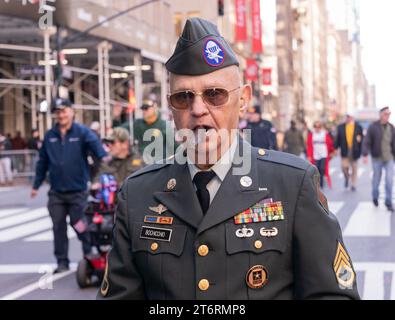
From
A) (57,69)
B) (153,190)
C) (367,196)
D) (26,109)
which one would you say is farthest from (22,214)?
(26,109)

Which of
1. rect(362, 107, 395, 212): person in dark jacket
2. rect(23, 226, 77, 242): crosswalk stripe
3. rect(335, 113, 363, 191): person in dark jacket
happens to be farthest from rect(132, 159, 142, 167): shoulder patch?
rect(335, 113, 363, 191): person in dark jacket

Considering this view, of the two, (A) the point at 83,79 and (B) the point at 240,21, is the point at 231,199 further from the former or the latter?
(B) the point at 240,21

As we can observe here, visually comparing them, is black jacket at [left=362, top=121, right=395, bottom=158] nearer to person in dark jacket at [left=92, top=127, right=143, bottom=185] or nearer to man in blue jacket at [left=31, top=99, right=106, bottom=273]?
person in dark jacket at [left=92, top=127, right=143, bottom=185]

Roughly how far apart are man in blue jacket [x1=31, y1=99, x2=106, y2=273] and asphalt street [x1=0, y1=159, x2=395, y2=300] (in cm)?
63

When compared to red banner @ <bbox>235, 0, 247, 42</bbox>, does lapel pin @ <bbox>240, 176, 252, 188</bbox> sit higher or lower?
lower

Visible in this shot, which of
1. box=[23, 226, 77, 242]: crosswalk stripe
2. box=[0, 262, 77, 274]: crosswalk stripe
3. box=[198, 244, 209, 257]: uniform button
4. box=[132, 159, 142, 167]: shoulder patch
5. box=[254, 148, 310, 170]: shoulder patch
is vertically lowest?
box=[0, 262, 77, 274]: crosswalk stripe

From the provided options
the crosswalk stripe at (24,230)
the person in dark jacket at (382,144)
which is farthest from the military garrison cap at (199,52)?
the person in dark jacket at (382,144)

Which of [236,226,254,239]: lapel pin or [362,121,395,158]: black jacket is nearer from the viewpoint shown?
[236,226,254,239]: lapel pin

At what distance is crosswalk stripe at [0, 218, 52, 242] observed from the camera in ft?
39.2

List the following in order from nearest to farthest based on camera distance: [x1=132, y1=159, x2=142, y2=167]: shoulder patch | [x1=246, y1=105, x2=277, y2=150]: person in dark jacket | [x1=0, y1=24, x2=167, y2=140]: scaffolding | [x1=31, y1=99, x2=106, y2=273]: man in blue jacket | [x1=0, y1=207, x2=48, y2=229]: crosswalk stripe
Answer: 1. [x1=132, y1=159, x2=142, y2=167]: shoulder patch
2. [x1=31, y1=99, x2=106, y2=273]: man in blue jacket
3. [x1=0, y1=207, x2=48, y2=229]: crosswalk stripe
4. [x1=246, y1=105, x2=277, y2=150]: person in dark jacket
5. [x1=0, y1=24, x2=167, y2=140]: scaffolding

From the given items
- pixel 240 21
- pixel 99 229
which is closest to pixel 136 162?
pixel 99 229

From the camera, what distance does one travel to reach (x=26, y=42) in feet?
92.1

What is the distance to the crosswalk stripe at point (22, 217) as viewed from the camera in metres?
13.7
